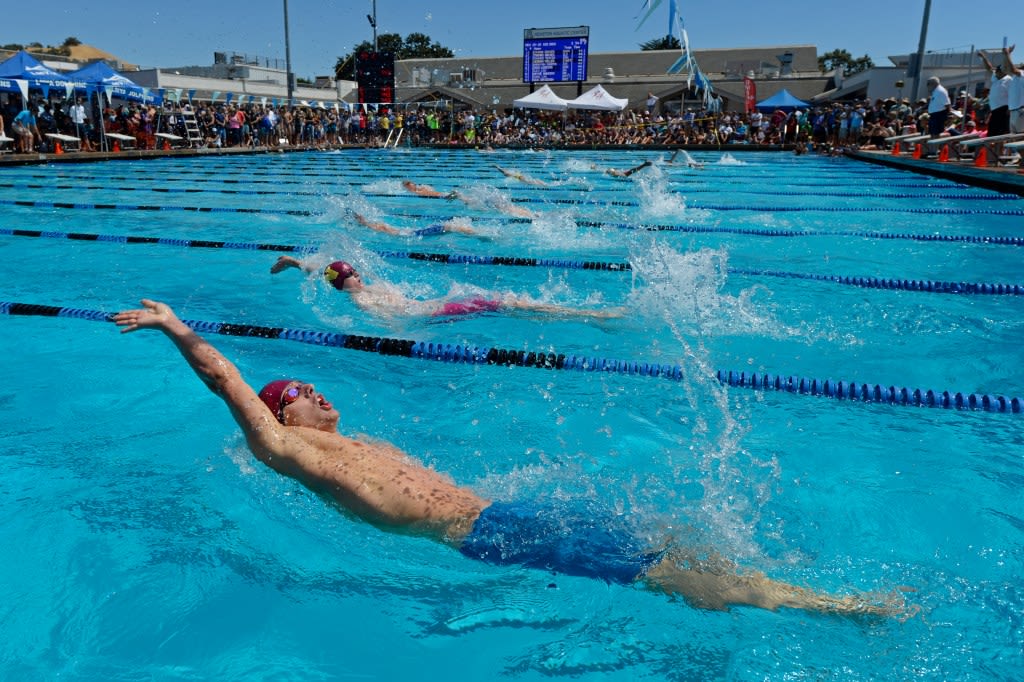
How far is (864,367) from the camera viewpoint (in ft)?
13.7

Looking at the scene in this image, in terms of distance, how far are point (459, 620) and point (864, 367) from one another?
9.94 ft

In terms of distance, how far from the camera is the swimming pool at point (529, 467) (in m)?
2.13

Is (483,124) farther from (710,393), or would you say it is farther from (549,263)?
(710,393)

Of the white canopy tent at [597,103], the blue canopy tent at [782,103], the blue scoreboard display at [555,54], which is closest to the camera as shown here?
the blue canopy tent at [782,103]

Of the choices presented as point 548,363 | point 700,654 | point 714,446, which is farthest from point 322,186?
point 700,654

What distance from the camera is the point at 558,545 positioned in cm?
215

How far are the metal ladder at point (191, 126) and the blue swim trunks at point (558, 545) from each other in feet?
73.4

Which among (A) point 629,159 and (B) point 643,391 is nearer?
(B) point 643,391

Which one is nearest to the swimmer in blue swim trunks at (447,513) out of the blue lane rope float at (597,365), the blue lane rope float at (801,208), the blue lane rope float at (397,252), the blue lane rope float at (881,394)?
the blue lane rope float at (597,365)

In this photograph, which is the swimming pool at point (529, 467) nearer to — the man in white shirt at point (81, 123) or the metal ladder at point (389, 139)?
the man in white shirt at point (81, 123)

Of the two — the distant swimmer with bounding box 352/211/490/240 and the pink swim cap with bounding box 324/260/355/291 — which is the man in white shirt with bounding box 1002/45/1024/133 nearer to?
the distant swimmer with bounding box 352/211/490/240

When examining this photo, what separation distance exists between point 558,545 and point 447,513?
36 cm

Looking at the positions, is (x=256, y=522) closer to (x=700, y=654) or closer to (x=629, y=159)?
Result: (x=700, y=654)

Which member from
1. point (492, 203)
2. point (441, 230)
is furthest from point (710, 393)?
point (492, 203)
